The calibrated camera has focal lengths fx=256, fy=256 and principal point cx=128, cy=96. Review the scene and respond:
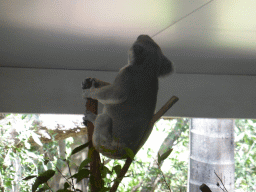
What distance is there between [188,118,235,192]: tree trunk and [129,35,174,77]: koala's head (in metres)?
1.24

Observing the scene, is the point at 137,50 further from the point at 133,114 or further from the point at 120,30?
the point at 133,114

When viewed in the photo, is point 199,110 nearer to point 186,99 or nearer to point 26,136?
point 186,99

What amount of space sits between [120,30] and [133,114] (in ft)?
0.95

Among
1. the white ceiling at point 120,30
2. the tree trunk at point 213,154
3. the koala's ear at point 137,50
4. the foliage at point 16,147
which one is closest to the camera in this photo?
the white ceiling at point 120,30

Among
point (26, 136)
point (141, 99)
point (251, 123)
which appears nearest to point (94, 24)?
point (141, 99)

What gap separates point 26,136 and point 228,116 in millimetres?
1794

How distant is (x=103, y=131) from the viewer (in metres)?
0.85

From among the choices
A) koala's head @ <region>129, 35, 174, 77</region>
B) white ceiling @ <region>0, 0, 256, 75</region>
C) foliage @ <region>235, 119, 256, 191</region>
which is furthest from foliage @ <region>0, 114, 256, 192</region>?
koala's head @ <region>129, 35, 174, 77</region>

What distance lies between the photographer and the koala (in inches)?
33.2

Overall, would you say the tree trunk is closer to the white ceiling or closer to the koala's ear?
the white ceiling

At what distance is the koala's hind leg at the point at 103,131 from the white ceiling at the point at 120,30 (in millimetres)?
302

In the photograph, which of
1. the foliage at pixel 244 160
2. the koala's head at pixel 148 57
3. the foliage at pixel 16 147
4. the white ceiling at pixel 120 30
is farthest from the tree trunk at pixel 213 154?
the foliage at pixel 244 160

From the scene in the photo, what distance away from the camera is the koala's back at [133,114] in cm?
86

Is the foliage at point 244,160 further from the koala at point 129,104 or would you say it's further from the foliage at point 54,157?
the koala at point 129,104
